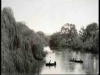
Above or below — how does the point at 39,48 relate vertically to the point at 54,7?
below

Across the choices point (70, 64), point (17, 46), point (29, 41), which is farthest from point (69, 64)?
point (17, 46)

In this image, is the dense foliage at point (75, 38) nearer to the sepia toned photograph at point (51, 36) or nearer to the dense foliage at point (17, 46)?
the sepia toned photograph at point (51, 36)

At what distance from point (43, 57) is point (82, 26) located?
0.71 m

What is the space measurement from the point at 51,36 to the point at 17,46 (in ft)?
1.65

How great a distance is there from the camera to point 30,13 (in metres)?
3.68

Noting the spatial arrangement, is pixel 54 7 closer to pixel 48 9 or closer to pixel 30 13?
pixel 48 9

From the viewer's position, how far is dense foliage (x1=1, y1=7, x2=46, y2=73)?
352 centimetres

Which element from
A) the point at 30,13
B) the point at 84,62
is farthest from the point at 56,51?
the point at 30,13

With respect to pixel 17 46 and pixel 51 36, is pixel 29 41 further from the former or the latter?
pixel 51 36

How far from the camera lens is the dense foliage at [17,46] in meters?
3.52

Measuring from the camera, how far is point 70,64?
3.62 m

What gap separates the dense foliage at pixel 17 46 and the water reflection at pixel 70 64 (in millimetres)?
189

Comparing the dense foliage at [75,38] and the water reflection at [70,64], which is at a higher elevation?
the dense foliage at [75,38]

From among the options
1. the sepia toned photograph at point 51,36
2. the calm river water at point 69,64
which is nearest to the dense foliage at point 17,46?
the sepia toned photograph at point 51,36
